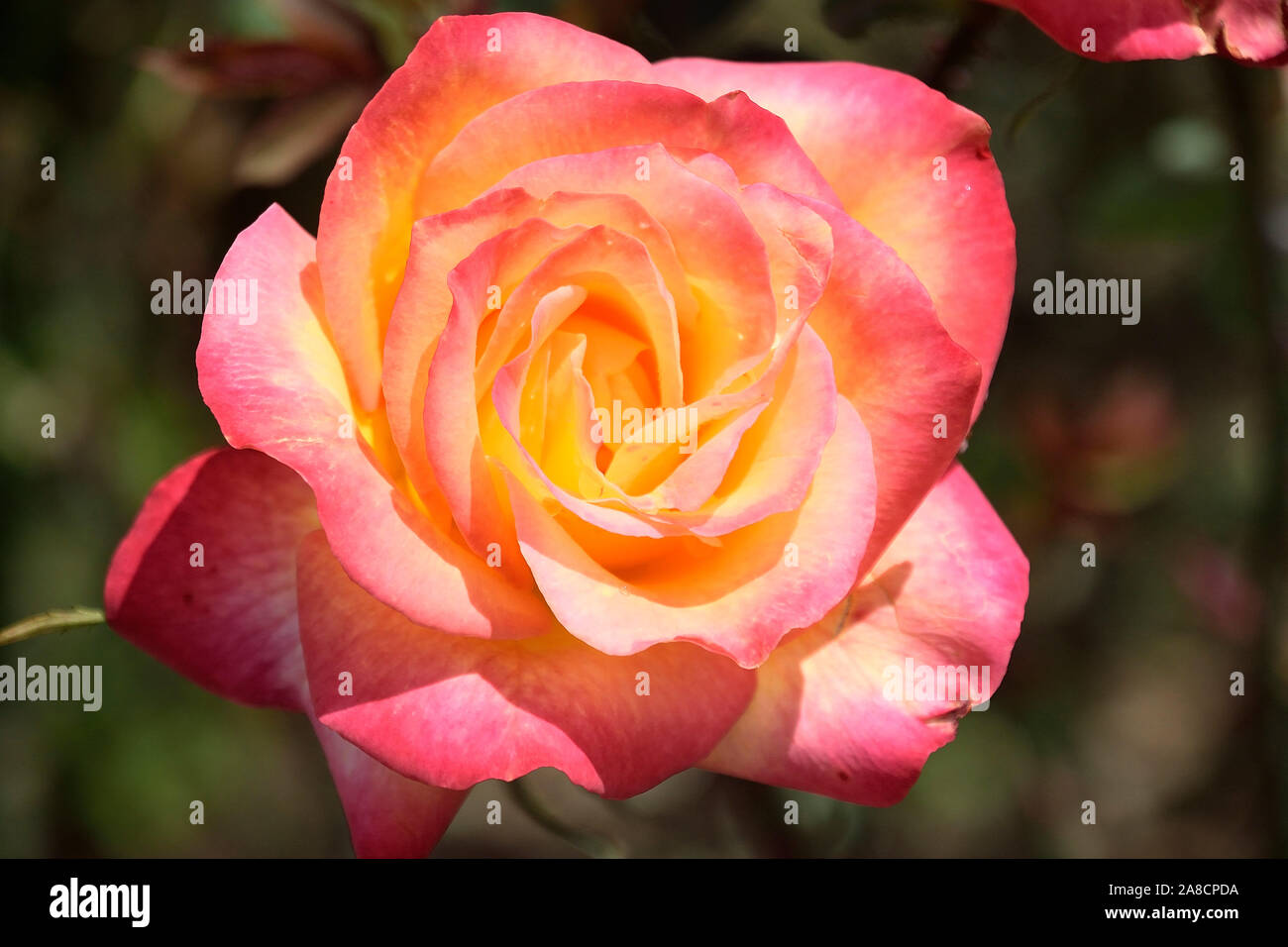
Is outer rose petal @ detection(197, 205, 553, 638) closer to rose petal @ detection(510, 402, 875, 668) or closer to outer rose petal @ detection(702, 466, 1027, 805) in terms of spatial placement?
rose petal @ detection(510, 402, 875, 668)

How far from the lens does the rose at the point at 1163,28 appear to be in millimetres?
574

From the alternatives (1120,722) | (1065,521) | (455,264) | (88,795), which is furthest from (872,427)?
(1120,722)

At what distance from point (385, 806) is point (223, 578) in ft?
0.49

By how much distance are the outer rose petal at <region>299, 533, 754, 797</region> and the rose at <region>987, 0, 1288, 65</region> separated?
1.22 ft

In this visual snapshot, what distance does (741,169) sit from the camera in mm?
576

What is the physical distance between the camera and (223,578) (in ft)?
1.95

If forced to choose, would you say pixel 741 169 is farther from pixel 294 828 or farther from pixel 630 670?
pixel 294 828
